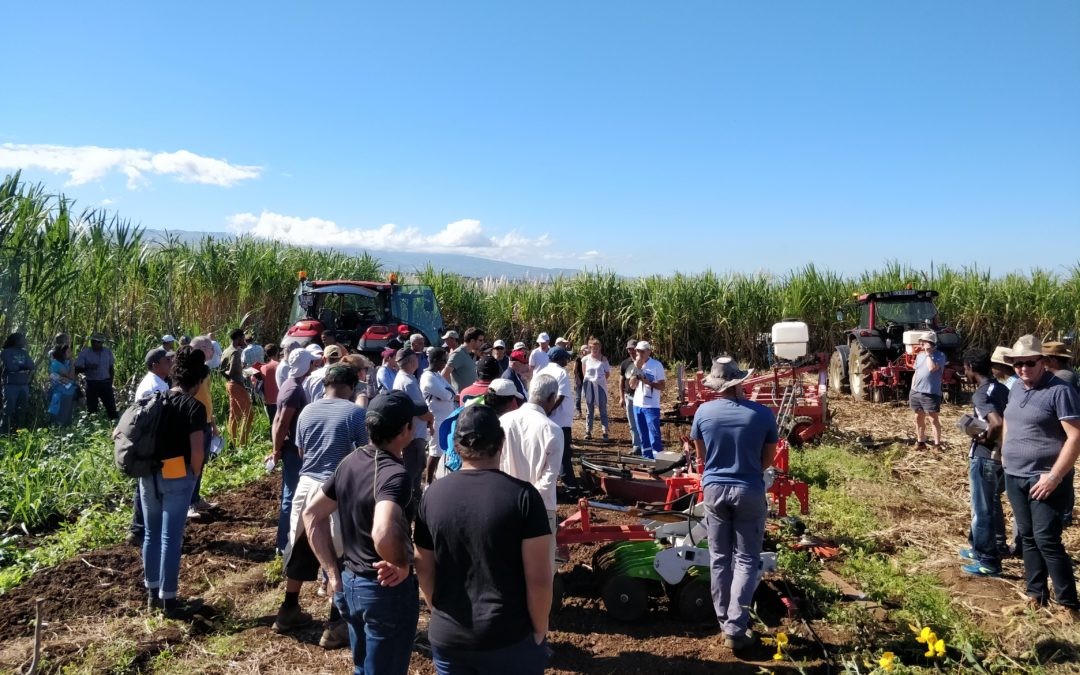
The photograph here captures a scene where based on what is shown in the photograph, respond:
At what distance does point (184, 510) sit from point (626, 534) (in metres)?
2.73

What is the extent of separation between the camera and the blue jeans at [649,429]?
7738 mm

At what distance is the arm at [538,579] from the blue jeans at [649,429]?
544 centimetres

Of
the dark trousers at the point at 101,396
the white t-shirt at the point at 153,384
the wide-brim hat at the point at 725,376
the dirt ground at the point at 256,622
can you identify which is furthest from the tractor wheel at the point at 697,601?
the dark trousers at the point at 101,396

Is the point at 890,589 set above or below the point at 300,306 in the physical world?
below

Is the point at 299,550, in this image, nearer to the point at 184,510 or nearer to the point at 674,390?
the point at 184,510

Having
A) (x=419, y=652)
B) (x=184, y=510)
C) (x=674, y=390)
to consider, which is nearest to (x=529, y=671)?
(x=419, y=652)

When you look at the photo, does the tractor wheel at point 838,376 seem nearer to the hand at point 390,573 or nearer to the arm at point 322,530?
the arm at point 322,530

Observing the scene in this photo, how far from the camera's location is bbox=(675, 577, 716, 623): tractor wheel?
4344mm

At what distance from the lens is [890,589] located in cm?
472

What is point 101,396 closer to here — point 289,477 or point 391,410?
point 289,477

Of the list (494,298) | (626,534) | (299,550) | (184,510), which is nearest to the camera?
(299,550)

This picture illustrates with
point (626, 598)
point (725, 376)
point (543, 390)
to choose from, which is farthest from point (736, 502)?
point (543, 390)

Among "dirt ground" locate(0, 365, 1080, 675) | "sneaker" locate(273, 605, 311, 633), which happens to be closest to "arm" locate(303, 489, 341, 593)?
"dirt ground" locate(0, 365, 1080, 675)

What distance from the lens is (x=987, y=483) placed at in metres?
5.08
